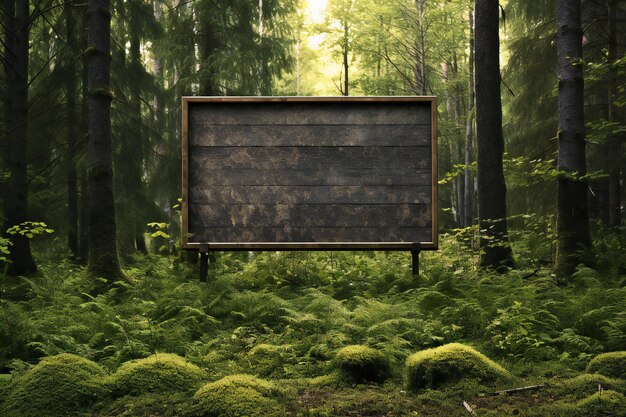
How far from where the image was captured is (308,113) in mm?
10773

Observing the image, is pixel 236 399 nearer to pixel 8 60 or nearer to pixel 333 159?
pixel 333 159

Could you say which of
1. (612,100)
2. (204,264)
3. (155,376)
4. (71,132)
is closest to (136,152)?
(71,132)

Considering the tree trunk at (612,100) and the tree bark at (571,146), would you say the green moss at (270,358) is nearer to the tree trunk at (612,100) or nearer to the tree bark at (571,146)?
the tree bark at (571,146)

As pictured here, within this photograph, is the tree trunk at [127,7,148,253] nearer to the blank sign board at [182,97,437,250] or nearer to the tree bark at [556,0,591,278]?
the blank sign board at [182,97,437,250]

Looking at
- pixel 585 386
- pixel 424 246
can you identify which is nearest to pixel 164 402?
pixel 585 386

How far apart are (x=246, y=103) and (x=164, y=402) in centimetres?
615

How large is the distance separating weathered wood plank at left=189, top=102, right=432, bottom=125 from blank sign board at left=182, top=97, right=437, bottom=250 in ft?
0.05

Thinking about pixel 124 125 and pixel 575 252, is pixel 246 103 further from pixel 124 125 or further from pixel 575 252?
pixel 124 125

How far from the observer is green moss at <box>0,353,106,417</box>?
18.3 ft

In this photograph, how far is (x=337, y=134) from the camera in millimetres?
10758

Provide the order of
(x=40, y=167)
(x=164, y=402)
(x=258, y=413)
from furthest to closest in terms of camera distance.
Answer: (x=40, y=167)
(x=164, y=402)
(x=258, y=413)

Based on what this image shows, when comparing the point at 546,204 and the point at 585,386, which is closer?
the point at 585,386

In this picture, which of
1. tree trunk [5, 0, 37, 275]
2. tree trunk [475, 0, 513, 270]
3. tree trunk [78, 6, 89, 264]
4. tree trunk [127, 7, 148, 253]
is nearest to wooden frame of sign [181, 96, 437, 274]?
tree trunk [475, 0, 513, 270]

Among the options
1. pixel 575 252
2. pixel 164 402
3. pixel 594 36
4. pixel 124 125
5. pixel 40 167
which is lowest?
pixel 164 402
